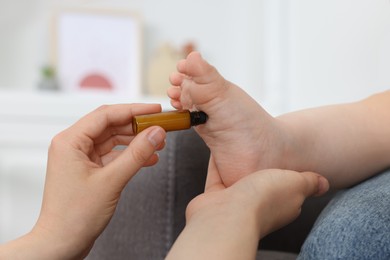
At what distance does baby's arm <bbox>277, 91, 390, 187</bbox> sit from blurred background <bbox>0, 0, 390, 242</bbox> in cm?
44

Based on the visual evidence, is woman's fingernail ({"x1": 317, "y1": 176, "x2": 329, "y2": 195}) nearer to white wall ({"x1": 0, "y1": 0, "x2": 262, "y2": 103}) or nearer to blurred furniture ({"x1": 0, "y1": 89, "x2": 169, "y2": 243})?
blurred furniture ({"x1": 0, "y1": 89, "x2": 169, "y2": 243})

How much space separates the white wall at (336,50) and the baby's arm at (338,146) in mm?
439

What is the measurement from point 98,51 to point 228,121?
1.39 m

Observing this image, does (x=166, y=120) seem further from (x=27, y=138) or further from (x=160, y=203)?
(x=27, y=138)

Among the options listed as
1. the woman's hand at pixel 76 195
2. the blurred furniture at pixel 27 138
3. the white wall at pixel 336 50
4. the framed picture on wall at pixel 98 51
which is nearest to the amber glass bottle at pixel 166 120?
the woman's hand at pixel 76 195

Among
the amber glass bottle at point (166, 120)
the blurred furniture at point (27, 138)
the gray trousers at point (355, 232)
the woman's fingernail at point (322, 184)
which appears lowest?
the blurred furniture at point (27, 138)

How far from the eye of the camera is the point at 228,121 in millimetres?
618

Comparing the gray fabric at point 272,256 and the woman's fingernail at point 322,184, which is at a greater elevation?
the woman's fingernail at point 322,184

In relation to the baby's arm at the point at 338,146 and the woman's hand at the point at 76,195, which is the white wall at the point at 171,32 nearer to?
the baby's arm at the point at 338,146

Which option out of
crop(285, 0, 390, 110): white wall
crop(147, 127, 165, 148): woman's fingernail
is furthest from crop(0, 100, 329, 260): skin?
crop(285, 0, 390, 110): white wall

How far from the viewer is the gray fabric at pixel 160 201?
67 centimetres

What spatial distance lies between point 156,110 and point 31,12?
152 cm

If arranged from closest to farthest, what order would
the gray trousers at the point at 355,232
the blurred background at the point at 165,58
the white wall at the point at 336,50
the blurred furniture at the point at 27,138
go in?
1. the gray trousers at the point at 355,232
2. the white wall at the point at 336,50
3. the blurred background at the point at 165,58
4. the blurred furniture at the point at 27,138

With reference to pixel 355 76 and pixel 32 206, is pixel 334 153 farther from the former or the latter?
pixel 32 206
